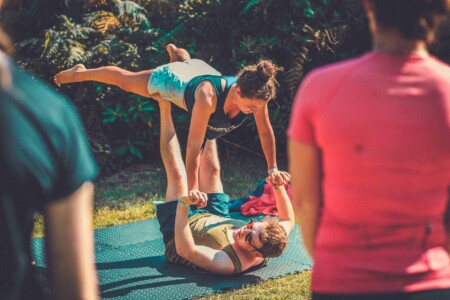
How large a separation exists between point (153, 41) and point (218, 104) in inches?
128

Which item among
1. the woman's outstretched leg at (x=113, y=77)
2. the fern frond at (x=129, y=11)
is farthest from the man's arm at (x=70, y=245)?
the fern frond at (x=129, y=11)

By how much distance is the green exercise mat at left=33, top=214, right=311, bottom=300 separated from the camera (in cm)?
399

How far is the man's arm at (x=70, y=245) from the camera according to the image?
1.03 metres

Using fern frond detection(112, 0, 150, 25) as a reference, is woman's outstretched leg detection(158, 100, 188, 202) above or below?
below

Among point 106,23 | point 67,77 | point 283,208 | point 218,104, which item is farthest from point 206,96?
point 106,23

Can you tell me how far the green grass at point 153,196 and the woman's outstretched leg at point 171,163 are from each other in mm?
938

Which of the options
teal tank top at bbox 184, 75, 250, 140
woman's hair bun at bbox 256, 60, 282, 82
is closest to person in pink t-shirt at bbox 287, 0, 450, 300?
woman's hair bun at bbox 256, 60, 282, 82

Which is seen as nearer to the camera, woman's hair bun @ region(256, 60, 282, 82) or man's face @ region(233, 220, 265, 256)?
man's face @ region(233, 220, 265, 256)

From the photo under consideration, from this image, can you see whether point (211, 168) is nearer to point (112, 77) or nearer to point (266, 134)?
point (266, 134)

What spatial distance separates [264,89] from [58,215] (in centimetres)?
327

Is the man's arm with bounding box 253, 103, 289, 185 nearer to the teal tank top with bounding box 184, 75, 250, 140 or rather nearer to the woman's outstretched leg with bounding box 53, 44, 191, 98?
the teal tank top with bounding box 184, 75, 250, 140

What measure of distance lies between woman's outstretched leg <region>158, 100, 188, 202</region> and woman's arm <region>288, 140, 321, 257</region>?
3.03m

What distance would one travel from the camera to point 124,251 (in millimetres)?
4801

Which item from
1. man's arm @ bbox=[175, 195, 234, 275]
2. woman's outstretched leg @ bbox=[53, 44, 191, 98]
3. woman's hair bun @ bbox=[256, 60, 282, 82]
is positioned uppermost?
woman's hair bun @ bbox=[256, 60, 282, 82]
